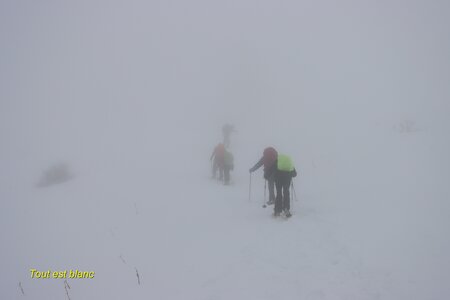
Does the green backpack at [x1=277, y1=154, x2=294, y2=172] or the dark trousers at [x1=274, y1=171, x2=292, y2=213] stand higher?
the green backpack at [x1=277, y1=154, x2=294, y2=172]

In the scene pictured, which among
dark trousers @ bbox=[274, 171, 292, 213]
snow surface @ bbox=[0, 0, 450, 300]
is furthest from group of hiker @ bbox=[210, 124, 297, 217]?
snow surface @ bbox=[0, 0, 450, 300]

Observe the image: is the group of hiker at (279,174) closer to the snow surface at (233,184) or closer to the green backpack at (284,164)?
the green backpack at (284,164)

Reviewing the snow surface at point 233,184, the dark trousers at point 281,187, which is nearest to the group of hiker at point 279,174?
the dark trousers at point 281,187

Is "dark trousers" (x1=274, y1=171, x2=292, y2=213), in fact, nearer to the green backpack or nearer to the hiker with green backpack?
the hiker with green backpack

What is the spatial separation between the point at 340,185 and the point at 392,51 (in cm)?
6790

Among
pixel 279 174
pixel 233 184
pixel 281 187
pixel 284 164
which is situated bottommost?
pixel 233 184

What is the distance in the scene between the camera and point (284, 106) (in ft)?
131

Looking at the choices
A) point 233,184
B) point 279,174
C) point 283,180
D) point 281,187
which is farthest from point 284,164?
point 233,184

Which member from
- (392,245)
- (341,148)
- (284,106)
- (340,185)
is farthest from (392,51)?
(392,245)

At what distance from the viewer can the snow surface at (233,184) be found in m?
6.62

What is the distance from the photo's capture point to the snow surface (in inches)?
261

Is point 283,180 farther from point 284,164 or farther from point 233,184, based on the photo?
point 233,184

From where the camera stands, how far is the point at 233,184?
50.7 ft

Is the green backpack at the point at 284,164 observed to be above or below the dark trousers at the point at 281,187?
above
